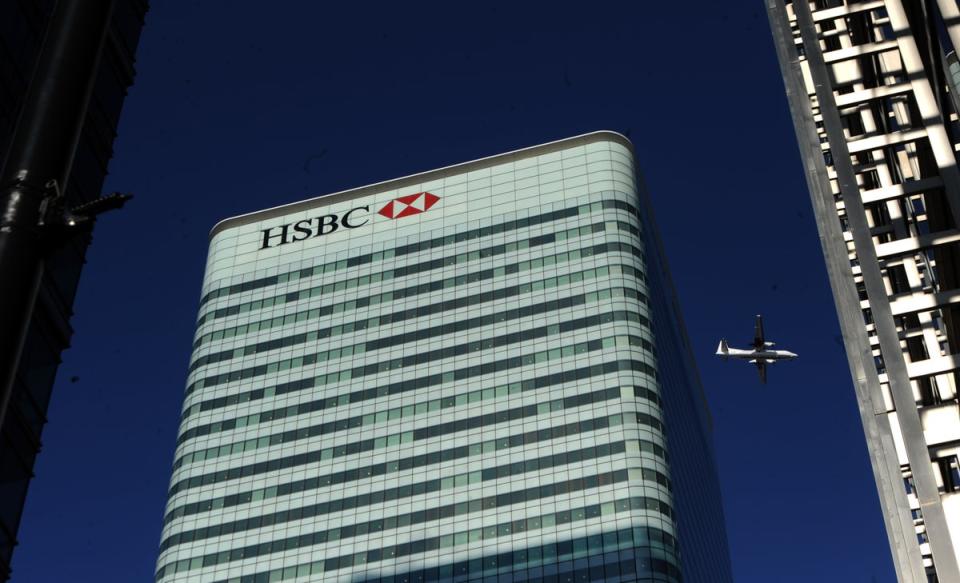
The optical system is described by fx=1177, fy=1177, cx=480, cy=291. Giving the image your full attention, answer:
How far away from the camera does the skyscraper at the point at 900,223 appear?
28469 millimetres

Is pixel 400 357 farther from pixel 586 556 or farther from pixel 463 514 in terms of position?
pixel 586 556

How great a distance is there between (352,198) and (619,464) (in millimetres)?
68427

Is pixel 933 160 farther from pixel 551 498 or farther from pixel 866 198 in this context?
pixel 551 498

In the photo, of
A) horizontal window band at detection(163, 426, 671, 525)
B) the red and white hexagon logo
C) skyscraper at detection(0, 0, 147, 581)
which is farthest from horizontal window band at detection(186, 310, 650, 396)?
skyscraper at detection(0, 0, 147, 581)

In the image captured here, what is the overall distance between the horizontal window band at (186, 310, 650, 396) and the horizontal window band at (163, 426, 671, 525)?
15.7m

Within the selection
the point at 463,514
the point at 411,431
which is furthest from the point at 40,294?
the point at 411,431

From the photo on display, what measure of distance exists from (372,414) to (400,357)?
9.17 m

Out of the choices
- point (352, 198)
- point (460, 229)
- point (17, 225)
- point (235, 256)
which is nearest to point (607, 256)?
point (460, 229)

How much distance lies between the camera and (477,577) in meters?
127

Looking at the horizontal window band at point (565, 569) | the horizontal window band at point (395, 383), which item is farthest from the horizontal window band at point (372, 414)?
the horizontal window band at point (565, 569)

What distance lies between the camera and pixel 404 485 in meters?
140

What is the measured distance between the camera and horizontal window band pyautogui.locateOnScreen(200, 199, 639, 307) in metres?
160

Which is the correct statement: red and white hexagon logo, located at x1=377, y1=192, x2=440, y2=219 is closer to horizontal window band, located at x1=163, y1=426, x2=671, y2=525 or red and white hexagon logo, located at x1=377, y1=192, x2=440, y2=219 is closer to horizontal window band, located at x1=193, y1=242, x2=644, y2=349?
horizontal window band, located at x1=193, y1=242, x2=644, y2=349

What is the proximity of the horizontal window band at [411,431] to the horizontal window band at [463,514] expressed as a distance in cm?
1026
